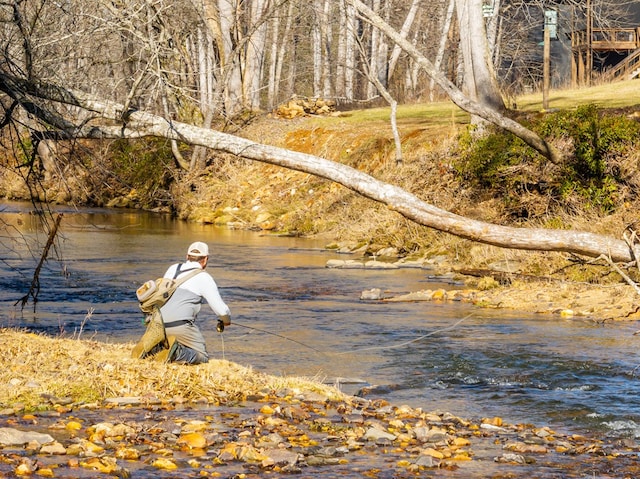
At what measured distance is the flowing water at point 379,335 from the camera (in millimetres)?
11609

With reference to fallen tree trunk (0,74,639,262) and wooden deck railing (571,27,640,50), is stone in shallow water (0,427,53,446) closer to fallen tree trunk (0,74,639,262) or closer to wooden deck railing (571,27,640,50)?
fallen tree trunk (0,74,639,262)

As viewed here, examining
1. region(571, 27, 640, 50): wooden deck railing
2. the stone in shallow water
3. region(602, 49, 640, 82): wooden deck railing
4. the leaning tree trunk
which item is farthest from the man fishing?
region(571, 27, 640, 50): wooden deck railing

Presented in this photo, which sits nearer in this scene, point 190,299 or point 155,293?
point 155,293

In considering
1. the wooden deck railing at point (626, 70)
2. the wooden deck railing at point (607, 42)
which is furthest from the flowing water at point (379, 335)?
the wooden deck railing at point (607, 42)

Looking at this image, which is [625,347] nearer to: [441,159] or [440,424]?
[440,424]

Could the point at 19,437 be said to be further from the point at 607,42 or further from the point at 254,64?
the point at 607,42

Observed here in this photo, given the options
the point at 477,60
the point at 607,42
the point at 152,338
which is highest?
the point at 607,42

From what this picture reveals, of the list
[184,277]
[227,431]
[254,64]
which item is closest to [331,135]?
[254,64]

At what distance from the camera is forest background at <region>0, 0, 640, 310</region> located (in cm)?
1319

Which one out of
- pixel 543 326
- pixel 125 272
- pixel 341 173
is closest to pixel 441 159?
pixel 125 272

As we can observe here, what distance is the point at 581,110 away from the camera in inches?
909

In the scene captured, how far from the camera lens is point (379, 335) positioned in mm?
15430

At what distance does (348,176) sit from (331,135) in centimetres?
2501

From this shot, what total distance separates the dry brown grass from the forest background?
1.72m
